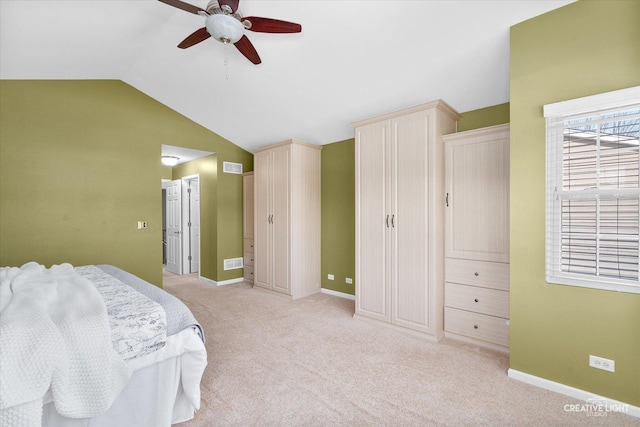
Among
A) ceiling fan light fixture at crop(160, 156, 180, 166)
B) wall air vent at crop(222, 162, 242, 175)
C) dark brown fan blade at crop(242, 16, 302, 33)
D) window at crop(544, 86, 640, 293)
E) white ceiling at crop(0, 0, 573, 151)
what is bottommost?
window at crop(544, 86, 640, 293)

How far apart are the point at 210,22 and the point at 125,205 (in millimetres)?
3402

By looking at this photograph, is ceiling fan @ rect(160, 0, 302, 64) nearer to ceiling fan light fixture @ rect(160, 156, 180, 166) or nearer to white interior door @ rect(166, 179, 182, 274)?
ceiling fan light fixture @ rect(160, 156, 180, 166)

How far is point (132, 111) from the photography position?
14.4ft

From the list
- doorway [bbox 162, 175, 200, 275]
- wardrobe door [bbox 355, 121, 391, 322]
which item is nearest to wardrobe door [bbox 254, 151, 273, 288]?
doorway [bbox 162, 175, 200, 275]

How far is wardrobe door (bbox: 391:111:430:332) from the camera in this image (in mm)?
3074

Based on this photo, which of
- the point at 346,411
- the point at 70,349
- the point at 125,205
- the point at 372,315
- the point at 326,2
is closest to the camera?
the point at 70,349

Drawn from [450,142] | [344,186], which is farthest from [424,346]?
[344,186]

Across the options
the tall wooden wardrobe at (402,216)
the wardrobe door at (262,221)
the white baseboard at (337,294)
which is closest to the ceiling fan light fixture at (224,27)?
the tall wooden wardrobe at (402,216)

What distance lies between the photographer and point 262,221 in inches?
194

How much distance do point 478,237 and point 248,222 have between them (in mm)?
3817

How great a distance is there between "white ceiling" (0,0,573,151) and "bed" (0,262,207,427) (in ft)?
7.78

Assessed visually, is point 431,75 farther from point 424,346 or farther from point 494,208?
point 424,346

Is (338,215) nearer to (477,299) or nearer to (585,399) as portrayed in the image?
(477,299)

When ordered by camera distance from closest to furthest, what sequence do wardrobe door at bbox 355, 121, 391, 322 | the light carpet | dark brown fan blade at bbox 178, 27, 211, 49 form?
1. the light carpet
2. dark brown fan blade at bbox 178, 27, 211, 49
3. wardrobe door at bbox 355, 121, 391, 322
